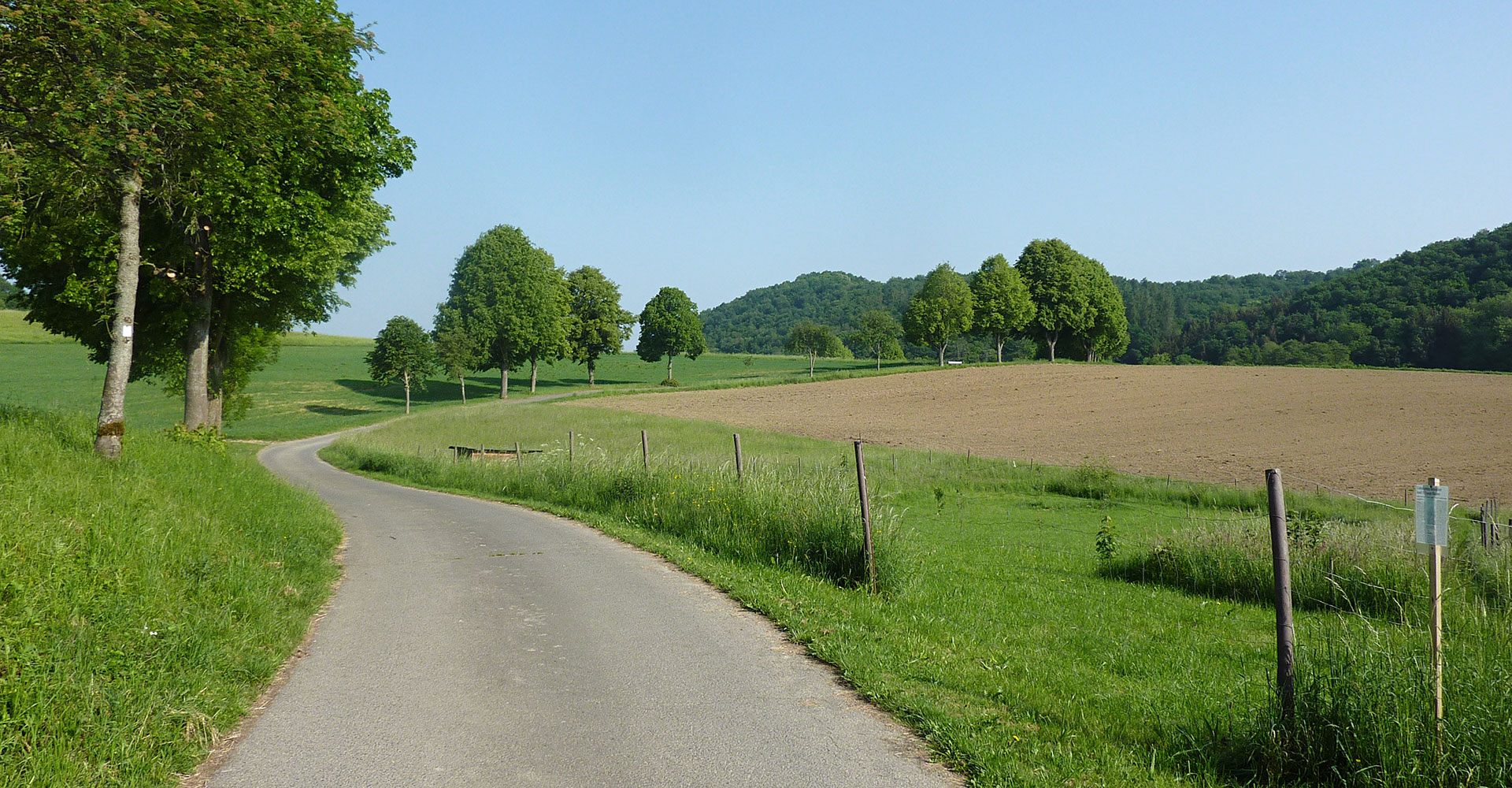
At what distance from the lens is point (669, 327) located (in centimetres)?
9056

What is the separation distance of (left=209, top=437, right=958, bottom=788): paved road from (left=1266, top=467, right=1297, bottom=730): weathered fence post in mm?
1977

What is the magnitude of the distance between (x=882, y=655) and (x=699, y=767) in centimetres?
256

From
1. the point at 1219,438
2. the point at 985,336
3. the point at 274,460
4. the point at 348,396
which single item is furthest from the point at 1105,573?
the point at 985,336

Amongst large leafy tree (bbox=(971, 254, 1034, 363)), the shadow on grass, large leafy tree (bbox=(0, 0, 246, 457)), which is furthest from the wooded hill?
the shadow on grass

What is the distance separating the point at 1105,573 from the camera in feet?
43.8

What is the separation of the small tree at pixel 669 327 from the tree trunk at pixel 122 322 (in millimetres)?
78419

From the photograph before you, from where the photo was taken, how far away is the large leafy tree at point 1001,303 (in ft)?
300

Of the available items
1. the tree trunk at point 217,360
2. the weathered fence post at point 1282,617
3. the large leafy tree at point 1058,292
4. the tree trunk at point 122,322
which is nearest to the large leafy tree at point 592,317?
the large leafy tree at point 1058,292

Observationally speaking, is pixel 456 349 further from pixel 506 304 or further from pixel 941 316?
pixel 941 316

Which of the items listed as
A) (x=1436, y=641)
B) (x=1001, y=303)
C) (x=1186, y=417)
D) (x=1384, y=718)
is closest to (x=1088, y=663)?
(x=1384, y=718)

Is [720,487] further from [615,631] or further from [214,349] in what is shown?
[214,349]

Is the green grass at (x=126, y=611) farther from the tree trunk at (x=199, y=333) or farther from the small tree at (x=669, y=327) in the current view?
the small tree at (x=669, y=327)

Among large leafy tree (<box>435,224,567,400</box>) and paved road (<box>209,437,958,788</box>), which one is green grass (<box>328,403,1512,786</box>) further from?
large leafy tree (<box>435,224,567,400</box>)

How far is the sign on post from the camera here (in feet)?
13.0
